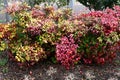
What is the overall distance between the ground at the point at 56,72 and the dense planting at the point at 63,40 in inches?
6.6

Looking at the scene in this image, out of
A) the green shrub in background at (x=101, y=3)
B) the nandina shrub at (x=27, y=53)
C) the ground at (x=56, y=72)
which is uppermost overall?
the green shrub in background at (x=101, y=3)

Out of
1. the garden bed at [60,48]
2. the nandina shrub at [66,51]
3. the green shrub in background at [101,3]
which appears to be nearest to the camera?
the nandina shrub at [66,51]

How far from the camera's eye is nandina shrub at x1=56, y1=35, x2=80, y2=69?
6.14 meters

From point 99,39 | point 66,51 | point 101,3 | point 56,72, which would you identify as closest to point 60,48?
point 66,51

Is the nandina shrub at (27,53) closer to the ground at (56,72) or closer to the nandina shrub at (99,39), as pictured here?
the ground at (56,72)

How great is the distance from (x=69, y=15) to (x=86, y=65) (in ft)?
4.42

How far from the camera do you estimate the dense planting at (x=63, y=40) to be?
6.22 meters

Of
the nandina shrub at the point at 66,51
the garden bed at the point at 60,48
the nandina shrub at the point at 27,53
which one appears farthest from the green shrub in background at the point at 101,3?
the nandina shrub at the point at 27,53

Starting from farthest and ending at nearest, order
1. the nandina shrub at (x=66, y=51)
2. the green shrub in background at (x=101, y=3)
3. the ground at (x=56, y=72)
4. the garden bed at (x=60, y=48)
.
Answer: the green shrub in background at (x=101, y=3) → the ground at (x=56, y=72) → the garden bed at (x=60, y=48) → the nandina shrub at (x=66, y=51)

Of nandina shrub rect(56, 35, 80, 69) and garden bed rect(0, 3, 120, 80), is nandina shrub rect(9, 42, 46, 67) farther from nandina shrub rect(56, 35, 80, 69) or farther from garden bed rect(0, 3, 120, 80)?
nandina shrub rect(56, 35, 80, 69)

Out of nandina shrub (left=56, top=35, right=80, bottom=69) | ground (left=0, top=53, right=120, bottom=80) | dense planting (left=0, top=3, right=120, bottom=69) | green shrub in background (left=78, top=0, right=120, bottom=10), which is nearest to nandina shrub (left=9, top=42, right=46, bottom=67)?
dense planting (left=0, top=3, right=120, bottom=69)

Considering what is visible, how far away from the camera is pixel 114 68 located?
665 centimetres

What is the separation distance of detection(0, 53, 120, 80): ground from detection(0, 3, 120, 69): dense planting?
168 mm

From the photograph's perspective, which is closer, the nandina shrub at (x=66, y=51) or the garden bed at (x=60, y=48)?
the nandina shrub at (x=66, y=51)
